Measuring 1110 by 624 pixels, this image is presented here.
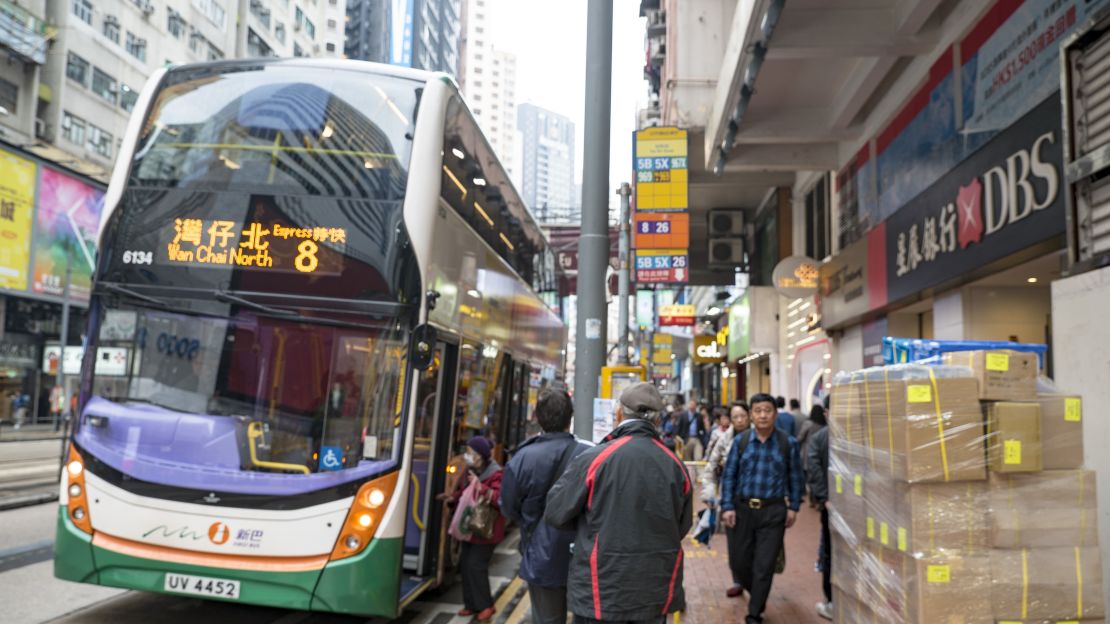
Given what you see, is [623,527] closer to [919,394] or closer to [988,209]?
[919,394]

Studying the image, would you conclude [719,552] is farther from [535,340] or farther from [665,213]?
[665,213]

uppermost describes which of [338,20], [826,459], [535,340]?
[338,20]

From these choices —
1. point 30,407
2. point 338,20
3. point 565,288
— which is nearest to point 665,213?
point 565,288

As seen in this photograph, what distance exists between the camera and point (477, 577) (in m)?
6.80

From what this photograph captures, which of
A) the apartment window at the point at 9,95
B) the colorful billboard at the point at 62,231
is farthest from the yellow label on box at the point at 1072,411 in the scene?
the apartment window at the point at 9,95

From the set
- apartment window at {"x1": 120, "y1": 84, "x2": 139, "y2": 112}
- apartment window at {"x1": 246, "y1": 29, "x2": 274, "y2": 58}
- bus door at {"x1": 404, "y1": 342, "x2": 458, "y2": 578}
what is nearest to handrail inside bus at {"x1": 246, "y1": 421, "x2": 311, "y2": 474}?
bus door at {"x1": 404, "y1": 342, "x2": 458, "y2": 578}

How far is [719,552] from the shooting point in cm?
993

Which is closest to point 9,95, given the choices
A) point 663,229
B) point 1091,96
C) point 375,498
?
point 663,229

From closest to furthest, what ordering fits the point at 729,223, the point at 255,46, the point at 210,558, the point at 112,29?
1. the point at 210,558
2. the point at 729,223
3. the point at 112,29
4. the point at 255,46

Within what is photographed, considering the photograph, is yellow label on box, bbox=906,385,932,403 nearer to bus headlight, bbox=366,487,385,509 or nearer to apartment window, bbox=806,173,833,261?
bus headlight, bbox=366,487,385,509

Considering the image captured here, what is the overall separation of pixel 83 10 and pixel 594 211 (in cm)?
3104

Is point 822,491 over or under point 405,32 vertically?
under

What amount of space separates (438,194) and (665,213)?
7890mm

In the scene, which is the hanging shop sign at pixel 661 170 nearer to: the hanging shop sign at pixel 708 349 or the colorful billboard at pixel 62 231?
the hanging shop sign at pixel 708 349
